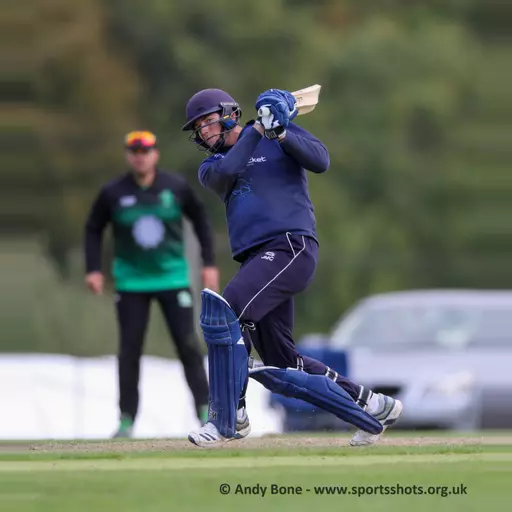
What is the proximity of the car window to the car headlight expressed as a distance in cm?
64

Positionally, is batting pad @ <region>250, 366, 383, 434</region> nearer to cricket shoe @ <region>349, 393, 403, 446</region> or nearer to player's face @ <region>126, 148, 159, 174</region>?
cricket shoe @ <region>349, 393, 403, 446</region>

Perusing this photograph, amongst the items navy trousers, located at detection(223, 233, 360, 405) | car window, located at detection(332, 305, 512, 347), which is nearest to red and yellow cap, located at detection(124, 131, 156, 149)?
navy trousers, located at detection(223, 233, 360, 405)

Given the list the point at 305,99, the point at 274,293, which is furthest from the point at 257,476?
the point at 305,99

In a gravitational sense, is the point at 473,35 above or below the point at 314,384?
above

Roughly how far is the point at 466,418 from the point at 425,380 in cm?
54

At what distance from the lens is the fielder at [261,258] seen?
859cm

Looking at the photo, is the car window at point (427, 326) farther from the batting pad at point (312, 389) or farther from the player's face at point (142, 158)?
the batting pad at point (312, 389)

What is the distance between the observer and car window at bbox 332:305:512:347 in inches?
657

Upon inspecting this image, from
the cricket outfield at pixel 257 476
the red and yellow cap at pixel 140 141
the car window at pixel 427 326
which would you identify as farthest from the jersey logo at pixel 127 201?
the car window at pixel 427 326

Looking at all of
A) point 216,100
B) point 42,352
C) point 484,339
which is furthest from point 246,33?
point 216,100

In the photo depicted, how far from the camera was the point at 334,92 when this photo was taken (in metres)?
35.6

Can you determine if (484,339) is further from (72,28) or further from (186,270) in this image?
(72,28)

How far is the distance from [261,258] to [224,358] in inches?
22.8

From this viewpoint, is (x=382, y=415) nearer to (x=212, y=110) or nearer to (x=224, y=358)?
(x=224, y=358)
